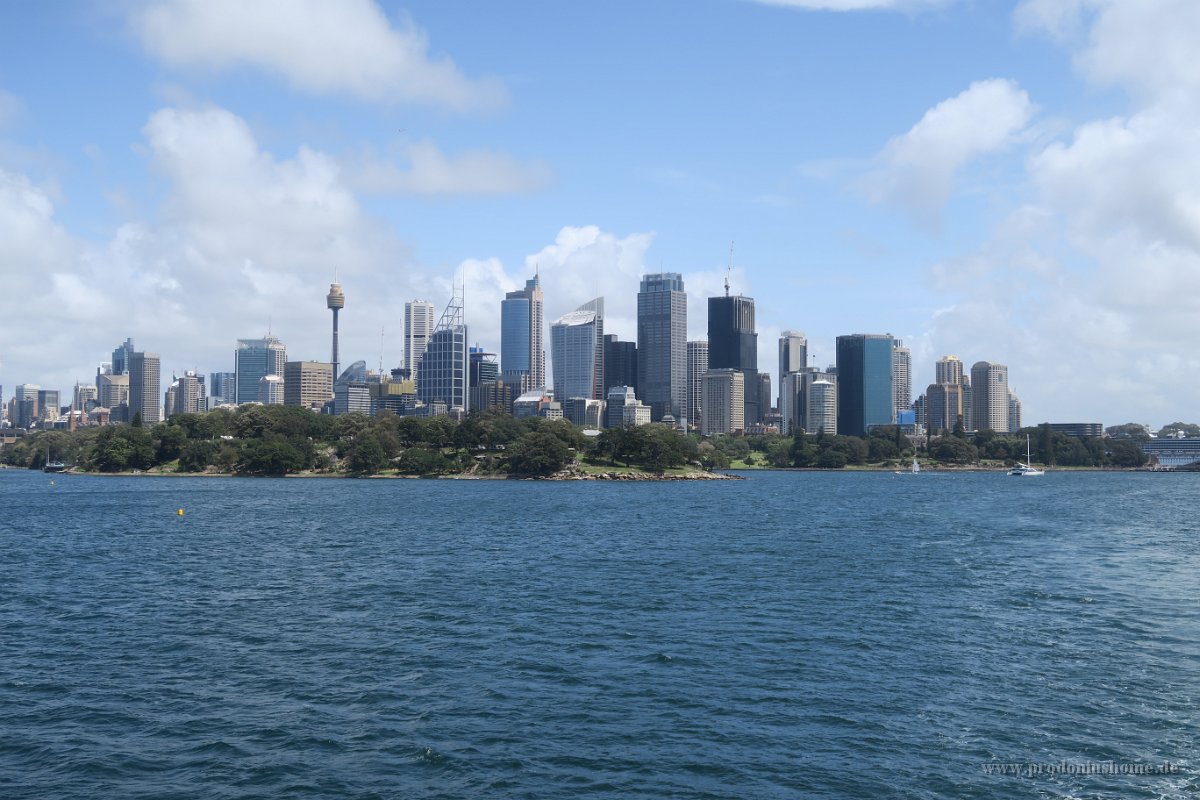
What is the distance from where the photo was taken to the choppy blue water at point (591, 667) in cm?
2702

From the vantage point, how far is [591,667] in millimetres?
38312

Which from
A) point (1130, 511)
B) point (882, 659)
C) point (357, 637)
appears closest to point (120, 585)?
point (357, 637)

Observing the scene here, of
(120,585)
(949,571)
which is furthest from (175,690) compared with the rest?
(949,571)

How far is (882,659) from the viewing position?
39.6 m

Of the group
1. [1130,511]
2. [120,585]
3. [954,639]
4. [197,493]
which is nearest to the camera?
[954,639]

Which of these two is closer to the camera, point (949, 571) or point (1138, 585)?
point (1138, 585)

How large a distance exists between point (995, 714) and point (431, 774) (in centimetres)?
1917

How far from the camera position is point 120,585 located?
57812 mm

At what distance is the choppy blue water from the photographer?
2702cm

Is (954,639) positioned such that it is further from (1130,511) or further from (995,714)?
(1130,511)

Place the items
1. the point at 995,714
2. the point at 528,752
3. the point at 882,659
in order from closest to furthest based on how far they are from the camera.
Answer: the point at 528,752, the point at 995,714, the point at 882,659

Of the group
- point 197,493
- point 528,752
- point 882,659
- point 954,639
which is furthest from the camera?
point 197,493

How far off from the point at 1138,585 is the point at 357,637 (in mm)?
48306

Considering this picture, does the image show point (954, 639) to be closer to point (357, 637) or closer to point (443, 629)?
point (443, 629)
